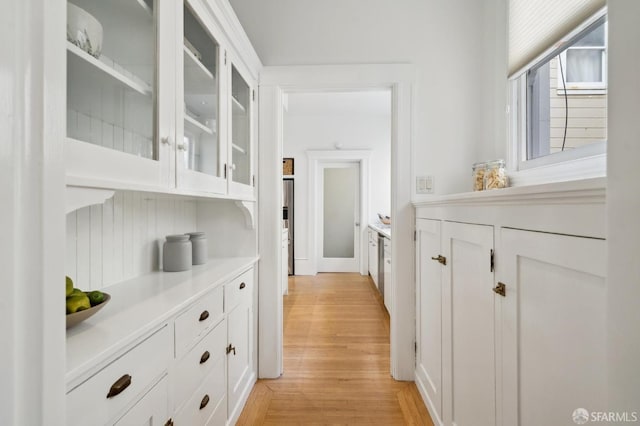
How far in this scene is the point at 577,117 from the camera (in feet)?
4.69

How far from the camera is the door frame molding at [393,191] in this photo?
2.01m

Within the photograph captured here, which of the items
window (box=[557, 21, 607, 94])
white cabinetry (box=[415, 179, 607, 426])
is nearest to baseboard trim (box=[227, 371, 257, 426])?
white cabinetry (box=[415, 179, 607, 426])

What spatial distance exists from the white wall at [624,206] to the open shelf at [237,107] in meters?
1.51

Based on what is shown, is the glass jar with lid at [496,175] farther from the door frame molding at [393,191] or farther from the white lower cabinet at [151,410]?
the white lower cabinet at [151,410]

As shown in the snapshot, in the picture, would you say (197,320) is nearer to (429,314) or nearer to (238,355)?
(238,355)

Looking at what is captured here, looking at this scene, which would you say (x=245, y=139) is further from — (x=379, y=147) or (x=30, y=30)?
(x=379, y=147)

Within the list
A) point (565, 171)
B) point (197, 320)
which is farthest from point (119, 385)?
point (565, 171)

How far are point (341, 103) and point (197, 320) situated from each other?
3878mm

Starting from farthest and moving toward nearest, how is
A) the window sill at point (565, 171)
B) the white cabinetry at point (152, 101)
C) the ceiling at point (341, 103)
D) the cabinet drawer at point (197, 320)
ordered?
the ceiling at point (341, 103) → the window sill at point (565, 171) → the cabinet drawer at point (197, 320) → the white cabinetry at point (152, 101)

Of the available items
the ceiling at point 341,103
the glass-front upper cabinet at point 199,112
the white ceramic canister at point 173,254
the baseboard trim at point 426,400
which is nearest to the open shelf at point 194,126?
the glass-front upper cabinet at point 199,112

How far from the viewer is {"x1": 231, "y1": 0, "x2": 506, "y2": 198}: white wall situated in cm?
203

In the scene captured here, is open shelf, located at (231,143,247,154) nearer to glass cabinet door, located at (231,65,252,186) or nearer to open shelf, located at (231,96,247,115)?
glass cabinet door, located at (231,65,252,186)

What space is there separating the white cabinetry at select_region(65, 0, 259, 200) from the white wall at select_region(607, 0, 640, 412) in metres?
0.94

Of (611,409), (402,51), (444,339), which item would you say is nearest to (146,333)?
(611,409)
